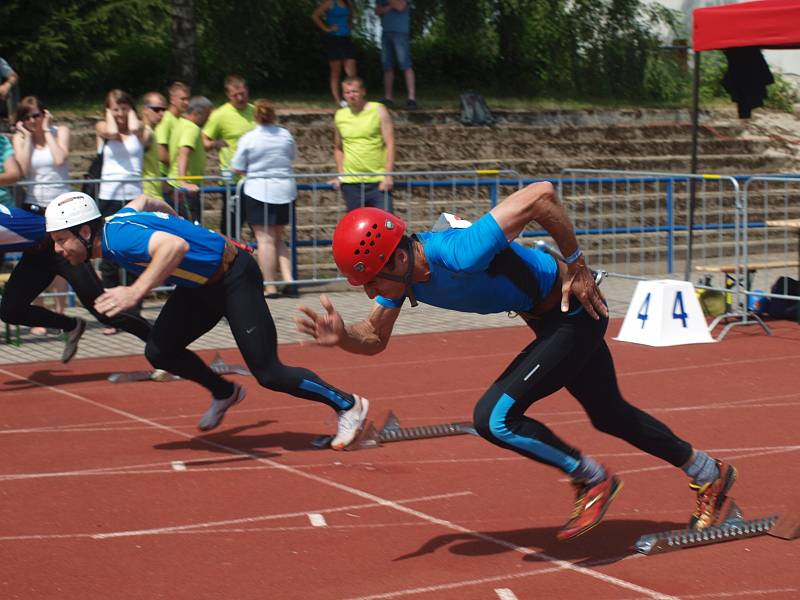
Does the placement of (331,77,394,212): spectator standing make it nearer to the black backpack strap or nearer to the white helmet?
the white helmet

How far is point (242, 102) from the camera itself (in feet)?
47.8

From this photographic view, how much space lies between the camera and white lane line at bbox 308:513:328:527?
6.64m

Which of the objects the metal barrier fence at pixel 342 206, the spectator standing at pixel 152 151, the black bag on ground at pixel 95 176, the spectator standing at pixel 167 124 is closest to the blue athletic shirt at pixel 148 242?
the black bag on ground at pixel 95 176

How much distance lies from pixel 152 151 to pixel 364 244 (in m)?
8.24

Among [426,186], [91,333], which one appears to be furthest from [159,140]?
[426,186]

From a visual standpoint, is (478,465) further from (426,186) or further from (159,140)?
(426,186)

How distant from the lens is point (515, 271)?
5.81 m

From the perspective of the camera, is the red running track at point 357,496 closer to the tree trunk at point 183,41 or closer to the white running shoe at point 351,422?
the white running shoe at point 351,422

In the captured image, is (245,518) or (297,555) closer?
(297,555)

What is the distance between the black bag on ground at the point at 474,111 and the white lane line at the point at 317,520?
48.0ft

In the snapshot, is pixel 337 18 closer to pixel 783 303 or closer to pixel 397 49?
pixel 397 49

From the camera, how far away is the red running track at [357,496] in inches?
228

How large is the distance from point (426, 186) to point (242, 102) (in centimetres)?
256

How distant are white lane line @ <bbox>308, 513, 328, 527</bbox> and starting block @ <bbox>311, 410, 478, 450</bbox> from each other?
1.39m
